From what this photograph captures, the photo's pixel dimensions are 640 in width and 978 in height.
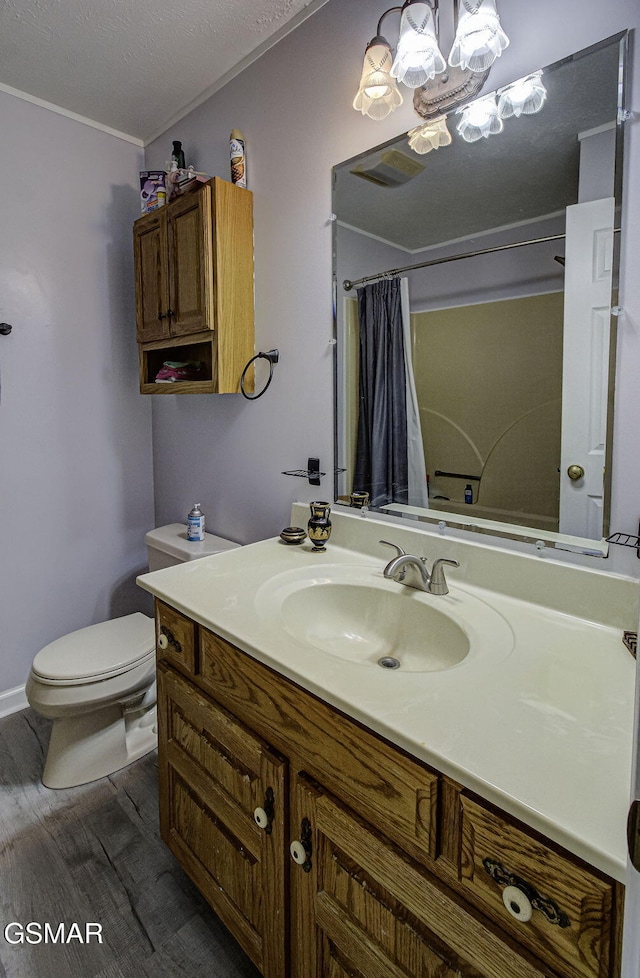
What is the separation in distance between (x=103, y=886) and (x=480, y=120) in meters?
2.15

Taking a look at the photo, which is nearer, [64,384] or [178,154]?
[178,154]

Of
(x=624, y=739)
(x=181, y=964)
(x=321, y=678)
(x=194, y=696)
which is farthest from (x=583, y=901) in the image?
(x=181, y=964)

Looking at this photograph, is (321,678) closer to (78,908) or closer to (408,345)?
(408,345)

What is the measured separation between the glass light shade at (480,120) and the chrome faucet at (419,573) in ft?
3.23

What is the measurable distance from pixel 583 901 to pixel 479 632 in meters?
0.46

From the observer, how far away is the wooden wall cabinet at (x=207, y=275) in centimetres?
167

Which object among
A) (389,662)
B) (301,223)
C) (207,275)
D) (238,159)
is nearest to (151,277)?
(207,275)

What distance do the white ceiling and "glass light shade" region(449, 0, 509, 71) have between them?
0.67m

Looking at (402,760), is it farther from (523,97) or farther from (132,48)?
(132,48)

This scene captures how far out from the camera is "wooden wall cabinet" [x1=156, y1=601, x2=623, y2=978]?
57 centimetres

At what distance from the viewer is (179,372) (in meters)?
1.94

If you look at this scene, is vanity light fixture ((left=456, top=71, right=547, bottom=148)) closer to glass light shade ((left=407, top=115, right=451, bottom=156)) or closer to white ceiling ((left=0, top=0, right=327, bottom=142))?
glass light shade ((left=407, top=115, right=451, bottom=156))

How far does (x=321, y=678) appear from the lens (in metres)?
0.80

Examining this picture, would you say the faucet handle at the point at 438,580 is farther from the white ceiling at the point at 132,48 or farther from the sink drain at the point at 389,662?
the white ceiling at the point at 132,48
